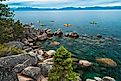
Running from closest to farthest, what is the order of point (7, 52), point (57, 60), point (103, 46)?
point (57, 60)
point (7, 52)
point (103, 46)

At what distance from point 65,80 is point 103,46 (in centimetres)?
3141

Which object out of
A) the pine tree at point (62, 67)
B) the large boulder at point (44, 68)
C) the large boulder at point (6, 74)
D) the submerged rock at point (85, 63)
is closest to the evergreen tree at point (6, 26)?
the submerged rock at point (85, 63)

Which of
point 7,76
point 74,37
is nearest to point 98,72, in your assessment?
point 7,76

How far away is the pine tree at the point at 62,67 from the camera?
63.0ft

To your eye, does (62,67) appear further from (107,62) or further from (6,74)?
(107,62)

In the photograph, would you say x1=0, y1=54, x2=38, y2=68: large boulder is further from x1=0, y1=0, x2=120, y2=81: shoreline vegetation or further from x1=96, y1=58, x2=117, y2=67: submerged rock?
x1=96, y1=58, x2=117, y2=67: submerged rock

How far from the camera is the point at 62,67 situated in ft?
63.9

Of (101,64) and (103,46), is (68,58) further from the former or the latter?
(103,46)

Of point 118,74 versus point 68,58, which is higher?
point 68,58

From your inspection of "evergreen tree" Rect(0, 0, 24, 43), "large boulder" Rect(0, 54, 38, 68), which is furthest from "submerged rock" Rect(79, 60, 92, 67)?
"evergreen tree" Rect(0, 0, 24, 43)

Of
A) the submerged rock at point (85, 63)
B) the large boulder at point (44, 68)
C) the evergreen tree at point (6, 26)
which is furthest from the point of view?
the evergreen tree at point (6, 26)

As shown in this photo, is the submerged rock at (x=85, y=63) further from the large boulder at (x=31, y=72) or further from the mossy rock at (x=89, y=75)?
the large boulder at (x=31, y=72)

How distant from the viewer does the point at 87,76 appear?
30219mm

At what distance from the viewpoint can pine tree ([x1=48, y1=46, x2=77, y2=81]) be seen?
19188 mm
